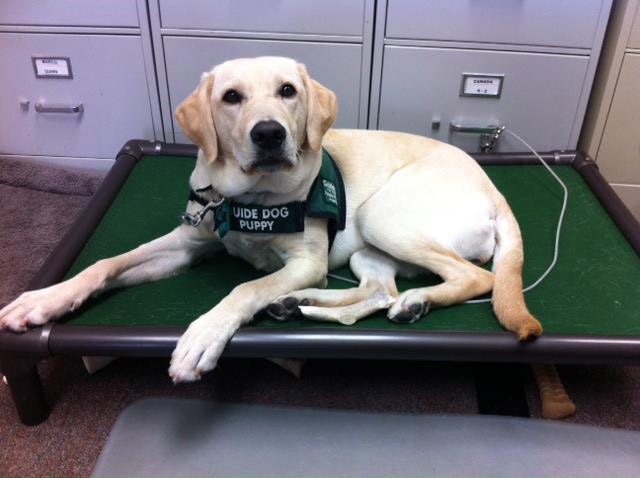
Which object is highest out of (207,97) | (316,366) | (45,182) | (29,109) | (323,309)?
(207,97)

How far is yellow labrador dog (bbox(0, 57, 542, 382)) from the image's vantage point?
→ 1.28 m

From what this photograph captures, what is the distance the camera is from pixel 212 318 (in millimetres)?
1237

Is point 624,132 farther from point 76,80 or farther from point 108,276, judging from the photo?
point 76,80

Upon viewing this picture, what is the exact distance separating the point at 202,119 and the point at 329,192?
40 cm

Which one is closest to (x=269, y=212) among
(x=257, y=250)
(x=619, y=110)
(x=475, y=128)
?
(x=257, y=250)

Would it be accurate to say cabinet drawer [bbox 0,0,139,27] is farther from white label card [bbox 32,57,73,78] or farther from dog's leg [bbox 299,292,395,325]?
dog's leg [bbox 299,292,395,325]

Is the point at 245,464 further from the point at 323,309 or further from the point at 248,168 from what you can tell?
the point at 248,168

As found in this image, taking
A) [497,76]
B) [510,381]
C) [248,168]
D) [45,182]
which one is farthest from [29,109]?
[510,381]

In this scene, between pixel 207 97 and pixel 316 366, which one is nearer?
pixel 207 97

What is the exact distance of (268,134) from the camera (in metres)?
1.22

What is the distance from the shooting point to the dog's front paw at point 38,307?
1.28m

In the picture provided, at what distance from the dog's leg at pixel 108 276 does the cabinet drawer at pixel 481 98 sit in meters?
1.12

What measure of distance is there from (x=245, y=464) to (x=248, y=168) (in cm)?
75

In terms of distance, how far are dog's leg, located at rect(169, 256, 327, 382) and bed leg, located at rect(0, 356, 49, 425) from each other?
46 cm
